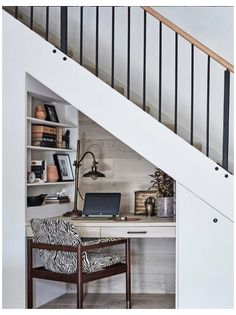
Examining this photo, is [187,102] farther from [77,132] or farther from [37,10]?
[37,10]

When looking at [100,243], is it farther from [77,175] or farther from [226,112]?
[226,112]

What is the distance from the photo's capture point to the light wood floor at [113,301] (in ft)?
13.5

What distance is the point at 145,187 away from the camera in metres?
4.66

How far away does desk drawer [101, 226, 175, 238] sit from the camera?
3.80m

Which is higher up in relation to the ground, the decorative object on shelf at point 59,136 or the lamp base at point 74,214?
the decorative object on shelf at point 59,136

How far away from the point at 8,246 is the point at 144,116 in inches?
59.1

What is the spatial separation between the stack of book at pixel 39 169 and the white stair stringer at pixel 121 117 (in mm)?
712

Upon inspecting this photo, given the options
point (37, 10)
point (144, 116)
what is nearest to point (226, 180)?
point (144, 116)

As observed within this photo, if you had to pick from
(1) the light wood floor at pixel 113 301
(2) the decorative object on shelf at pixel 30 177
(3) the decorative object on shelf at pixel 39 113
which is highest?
(3) the decorative object on shelf at pixel 39 113

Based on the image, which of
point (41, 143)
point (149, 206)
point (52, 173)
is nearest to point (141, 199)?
point (149, 206)

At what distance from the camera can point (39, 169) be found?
13.7 ft

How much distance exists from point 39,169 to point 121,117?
3.12 ft

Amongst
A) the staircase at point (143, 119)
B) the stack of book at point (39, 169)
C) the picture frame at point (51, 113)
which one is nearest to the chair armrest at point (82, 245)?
the staircase at point (143, 119)

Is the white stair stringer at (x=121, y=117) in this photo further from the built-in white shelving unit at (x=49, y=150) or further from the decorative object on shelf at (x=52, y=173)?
the decorative object on shelf at (x=52, y=173)
